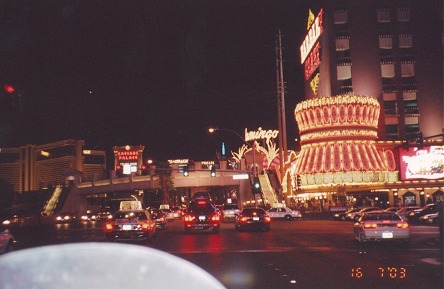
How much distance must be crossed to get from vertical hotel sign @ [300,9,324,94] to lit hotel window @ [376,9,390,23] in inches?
318

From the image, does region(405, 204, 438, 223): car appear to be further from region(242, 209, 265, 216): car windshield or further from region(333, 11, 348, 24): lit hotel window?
region(333, 11, 348, 24): lit hotel window

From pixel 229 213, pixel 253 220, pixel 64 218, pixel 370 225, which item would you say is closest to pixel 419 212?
pixel 229 213

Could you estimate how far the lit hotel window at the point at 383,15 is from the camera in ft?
216

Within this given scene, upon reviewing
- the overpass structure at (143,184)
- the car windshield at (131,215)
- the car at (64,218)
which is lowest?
the car at (64,218)

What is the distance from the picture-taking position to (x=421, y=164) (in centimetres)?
5709

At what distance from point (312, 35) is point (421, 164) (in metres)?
20.5

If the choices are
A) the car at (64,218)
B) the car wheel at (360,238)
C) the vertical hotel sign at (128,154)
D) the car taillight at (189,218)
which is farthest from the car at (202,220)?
the vertical hotel sign at (128,154)

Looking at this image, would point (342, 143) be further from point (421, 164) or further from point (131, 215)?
point (131, 215)

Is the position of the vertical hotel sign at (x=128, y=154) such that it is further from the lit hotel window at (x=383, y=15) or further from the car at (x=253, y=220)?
the car at (x=253, y=220)

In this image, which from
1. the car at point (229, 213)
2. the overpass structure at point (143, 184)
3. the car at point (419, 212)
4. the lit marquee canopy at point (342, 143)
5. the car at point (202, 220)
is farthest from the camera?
the overpass structure at point (143, 184)

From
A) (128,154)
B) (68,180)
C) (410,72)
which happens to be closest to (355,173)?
(410,72)

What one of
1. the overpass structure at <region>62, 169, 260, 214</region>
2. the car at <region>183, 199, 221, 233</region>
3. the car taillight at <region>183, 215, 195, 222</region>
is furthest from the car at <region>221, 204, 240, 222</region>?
the overpass structure at <region>62, 169, 260, 214</region>

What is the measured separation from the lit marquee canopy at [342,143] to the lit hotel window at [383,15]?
1634 cm

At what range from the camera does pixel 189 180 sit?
7675cm
